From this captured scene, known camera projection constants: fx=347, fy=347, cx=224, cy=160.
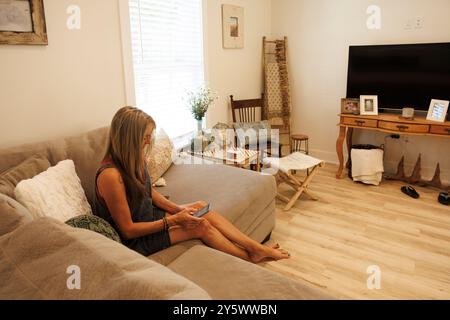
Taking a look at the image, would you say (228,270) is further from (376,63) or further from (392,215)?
(376,63)

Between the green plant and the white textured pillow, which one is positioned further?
the green plant

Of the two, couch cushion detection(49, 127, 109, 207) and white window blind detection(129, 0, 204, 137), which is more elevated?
white window blind detection(129, 0, 204, 137)

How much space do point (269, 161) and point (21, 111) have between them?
89.1 inches

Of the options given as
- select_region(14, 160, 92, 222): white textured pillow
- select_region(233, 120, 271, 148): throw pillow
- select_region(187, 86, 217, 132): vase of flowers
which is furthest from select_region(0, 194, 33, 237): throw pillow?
select_region(233, 120, 271, 148): throw pillow

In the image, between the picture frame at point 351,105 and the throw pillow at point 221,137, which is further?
the picture frame at point 351,105

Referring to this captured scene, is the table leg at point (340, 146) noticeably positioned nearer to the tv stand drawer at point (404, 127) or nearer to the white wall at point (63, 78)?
the tv stand drawer at point (404, 127)

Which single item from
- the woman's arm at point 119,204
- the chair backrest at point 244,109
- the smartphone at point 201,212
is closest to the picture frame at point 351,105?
the chair backrest at point 244,109

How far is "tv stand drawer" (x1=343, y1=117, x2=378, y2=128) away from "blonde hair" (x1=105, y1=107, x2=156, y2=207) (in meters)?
2.84

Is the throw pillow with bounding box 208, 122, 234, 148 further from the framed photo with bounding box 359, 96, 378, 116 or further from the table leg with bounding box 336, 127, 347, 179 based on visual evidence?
the framed photo with bounding box 359, 96, 378, 116

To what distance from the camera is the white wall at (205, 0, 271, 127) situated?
393 cm

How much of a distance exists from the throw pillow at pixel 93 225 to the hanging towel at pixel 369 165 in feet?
10.1

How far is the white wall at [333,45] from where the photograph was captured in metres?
3.83

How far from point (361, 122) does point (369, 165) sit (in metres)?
0.49

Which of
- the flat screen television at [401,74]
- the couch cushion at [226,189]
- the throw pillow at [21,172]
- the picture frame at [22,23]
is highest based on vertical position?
the picture frame at [22,23]
